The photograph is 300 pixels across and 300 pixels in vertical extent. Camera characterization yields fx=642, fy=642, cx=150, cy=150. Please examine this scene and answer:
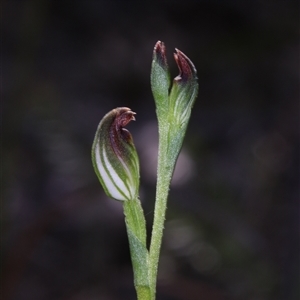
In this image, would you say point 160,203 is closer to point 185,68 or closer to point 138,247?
point 138,247

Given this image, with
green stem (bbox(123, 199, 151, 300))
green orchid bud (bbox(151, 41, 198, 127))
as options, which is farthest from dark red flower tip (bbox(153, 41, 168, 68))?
green stem (bbox(123, 199, 151, 300))

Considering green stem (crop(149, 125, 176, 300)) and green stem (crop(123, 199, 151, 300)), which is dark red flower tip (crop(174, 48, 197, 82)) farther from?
green stem (crop(123, 199, 151, 300))

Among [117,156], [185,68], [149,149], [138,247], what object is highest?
[149,149]

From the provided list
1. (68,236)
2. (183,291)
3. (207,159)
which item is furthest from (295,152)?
(68,236)

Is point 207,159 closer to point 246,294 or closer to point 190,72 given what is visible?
point 246,294

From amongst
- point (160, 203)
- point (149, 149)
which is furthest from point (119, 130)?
point (149, 149)
